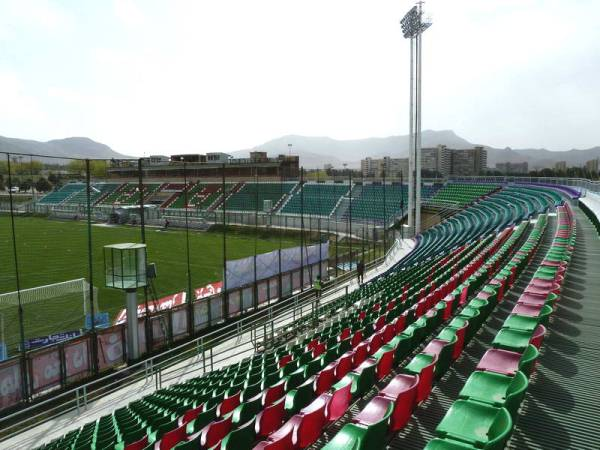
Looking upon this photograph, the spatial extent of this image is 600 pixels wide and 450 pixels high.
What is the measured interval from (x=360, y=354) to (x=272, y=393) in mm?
1457

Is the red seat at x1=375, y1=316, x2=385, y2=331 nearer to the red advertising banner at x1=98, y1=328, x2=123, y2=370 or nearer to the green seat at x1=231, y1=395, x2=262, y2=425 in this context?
the green seat at x1=231, y1=395, x2=262, y2=425

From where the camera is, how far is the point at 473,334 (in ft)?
20.7

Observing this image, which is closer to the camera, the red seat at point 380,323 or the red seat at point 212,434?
the red seat at point 212,434

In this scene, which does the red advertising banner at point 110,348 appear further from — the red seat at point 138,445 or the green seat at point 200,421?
the green seat at point 200,421

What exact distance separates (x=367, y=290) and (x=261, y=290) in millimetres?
5157

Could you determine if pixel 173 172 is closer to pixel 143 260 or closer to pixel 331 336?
pixel 143 260

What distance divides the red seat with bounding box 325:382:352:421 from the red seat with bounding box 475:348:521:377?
4.56 ft

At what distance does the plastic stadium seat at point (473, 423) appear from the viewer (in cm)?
313

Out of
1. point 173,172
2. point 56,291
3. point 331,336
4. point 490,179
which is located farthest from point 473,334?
point 173,172

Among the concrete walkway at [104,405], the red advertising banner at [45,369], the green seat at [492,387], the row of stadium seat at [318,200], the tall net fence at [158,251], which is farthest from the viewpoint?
the row of stadium seat at [318,200]

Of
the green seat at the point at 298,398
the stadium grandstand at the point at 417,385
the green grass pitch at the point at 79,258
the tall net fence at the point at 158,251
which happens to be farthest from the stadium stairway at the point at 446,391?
the green grass pitch at the point at 79,258

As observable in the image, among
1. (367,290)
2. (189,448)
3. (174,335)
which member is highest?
(189,448)

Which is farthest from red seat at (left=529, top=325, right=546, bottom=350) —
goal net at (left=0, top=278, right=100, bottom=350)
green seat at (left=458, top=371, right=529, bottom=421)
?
goal net at (left=0, top=278, right=100, bottom=350)

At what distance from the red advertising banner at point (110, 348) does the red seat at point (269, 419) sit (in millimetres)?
9711
